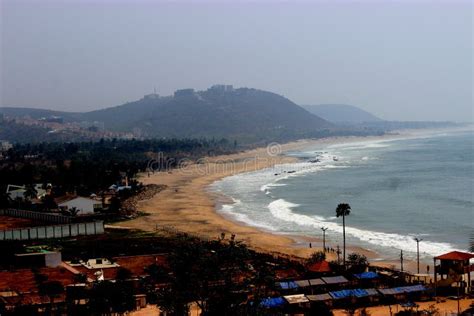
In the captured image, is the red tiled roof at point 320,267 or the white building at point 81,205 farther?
the white building at point 81,205

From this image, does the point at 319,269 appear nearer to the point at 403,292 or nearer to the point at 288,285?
the point at 288,285

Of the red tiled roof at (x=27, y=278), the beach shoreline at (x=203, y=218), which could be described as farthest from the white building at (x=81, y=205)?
the red tiled roof at (x=27, y=278)

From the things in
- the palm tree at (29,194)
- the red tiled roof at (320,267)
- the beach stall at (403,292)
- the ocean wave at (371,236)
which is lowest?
the ocean wave at (371,236)

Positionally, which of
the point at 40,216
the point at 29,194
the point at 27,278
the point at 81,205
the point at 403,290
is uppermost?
the point at 29,194

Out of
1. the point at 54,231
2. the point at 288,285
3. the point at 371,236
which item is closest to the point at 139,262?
the point at 288,285

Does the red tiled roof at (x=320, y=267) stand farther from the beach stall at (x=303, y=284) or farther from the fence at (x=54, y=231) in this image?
the fence at (x=54, y=231)

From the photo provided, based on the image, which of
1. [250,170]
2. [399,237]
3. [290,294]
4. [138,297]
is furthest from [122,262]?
[250,170]

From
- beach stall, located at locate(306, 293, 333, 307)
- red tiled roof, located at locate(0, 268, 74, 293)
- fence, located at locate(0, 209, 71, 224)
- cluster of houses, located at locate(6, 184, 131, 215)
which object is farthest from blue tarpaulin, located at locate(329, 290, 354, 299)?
cluster of houses, located at locate(6, 184, 131, 215)
